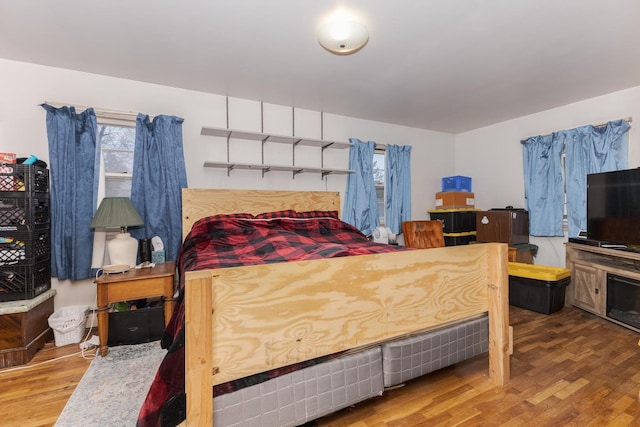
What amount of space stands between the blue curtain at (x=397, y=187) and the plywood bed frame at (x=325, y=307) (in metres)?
2.30

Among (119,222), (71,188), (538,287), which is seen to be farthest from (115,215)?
(538,287)

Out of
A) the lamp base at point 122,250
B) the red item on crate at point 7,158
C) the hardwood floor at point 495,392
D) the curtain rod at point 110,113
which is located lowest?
the hardwood floor at point 495,392

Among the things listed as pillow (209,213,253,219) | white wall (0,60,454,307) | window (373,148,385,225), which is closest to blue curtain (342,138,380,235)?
white wall (0,60,454,307)

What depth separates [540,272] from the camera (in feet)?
9.59

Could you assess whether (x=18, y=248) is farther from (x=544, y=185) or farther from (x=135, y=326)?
(x=544, y=185)

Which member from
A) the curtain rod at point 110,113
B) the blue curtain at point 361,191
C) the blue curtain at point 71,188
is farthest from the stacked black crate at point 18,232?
the blue curtain at point 361,191

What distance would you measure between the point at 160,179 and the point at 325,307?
2.22 metres

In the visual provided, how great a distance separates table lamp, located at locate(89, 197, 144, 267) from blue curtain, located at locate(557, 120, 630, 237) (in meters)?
4.36

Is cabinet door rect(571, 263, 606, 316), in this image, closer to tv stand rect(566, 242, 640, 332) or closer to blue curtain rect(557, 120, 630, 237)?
tv stand rect(566, 242, 640, 332)

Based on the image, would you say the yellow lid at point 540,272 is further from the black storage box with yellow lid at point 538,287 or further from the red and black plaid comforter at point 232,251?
the red and black plaid comforter at point 232,251

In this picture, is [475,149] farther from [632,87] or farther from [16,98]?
[16,98]

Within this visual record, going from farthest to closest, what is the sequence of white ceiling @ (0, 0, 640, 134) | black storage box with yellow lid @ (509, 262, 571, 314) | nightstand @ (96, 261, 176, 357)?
black storage box with yellow lid @ (509, 262, 571, 314)
nightstand @ (96, 261, 176, 357)
white ceiling @ (0, 0, 640, 134)

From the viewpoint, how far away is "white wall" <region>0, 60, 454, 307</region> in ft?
7.91

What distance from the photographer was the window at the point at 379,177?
160 inches
